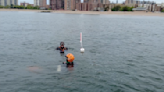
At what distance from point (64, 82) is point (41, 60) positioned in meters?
6.77

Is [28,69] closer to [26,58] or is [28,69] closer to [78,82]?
[26,58]

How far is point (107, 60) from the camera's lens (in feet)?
68.6

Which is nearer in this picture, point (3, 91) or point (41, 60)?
point (3, 91)

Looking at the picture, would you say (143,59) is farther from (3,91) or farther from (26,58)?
(3,91)

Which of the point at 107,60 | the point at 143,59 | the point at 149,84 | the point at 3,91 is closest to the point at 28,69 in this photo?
the point at 3,91

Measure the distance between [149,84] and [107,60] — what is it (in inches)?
266

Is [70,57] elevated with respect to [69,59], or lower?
elevated

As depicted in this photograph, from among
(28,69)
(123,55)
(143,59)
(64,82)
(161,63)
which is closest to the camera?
(64,82)

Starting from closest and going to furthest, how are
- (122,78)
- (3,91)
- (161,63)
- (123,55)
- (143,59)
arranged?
1. (3,91)
2. (122,78)
3. (161,63)
4. (143,59)
5. (123,55)

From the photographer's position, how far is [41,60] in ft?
67.5

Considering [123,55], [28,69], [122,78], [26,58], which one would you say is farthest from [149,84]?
[26,58]

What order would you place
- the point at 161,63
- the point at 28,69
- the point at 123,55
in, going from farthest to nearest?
the point at 123,55
the point at 161,63
the point at 28,69

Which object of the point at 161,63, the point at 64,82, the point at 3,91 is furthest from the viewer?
the point at 161,63

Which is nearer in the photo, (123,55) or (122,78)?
(122,78)
